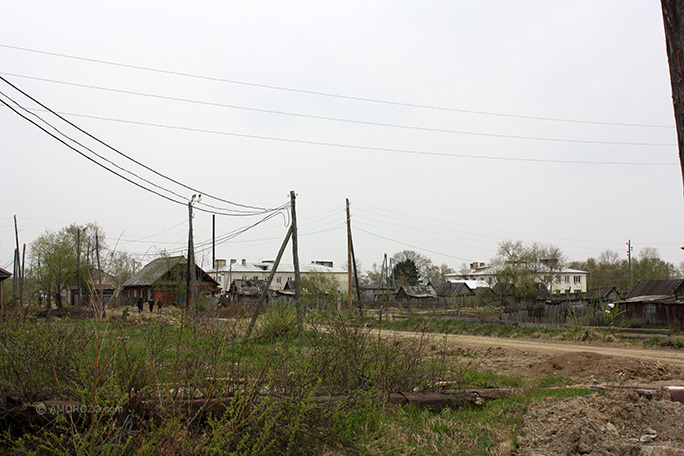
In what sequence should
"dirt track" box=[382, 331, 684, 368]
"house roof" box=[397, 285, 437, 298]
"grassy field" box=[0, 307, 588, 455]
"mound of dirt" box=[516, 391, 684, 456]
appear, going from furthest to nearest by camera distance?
"house roof" box=[397, 285, 437, 298], "dirt track" box=[382, 331, 684, 368], "mound of dirt" box=[516, 391, 684, 456], "grassy field" box=[0, 307, 588, 455]

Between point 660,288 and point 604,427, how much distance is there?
25.5m

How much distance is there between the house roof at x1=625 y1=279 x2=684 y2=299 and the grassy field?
22.6m

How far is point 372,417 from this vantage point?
19.3ft

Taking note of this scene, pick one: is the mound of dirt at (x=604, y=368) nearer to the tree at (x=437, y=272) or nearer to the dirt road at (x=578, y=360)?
the dirt road at (x=578, y=360)

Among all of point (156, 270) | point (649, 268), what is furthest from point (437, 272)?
point (156, 270)

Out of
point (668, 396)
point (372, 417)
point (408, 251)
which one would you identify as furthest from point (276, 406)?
point (408, 251)

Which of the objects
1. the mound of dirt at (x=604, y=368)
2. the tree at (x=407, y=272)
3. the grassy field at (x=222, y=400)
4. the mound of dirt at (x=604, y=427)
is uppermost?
the tree at (x=407, y=272)

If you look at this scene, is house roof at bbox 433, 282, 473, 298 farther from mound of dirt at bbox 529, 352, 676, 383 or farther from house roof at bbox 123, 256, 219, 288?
mound of dirt at bbox 529, 352, 676, 383

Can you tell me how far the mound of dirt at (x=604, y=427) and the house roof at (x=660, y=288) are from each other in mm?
22058

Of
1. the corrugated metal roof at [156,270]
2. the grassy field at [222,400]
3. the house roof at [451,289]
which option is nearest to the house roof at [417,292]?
the house roof at [451,289]

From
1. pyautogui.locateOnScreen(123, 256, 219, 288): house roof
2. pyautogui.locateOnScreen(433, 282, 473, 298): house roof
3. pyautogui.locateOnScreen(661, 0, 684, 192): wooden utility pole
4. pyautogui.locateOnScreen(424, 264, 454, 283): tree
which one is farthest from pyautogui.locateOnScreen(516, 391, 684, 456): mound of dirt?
pyautogui.locateOnScreen(424, 264, 454, 283): tree

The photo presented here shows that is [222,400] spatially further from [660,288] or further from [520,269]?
[520,269]

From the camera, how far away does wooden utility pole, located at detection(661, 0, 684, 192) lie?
12.1ft

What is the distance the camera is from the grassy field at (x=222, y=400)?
13.8ft
